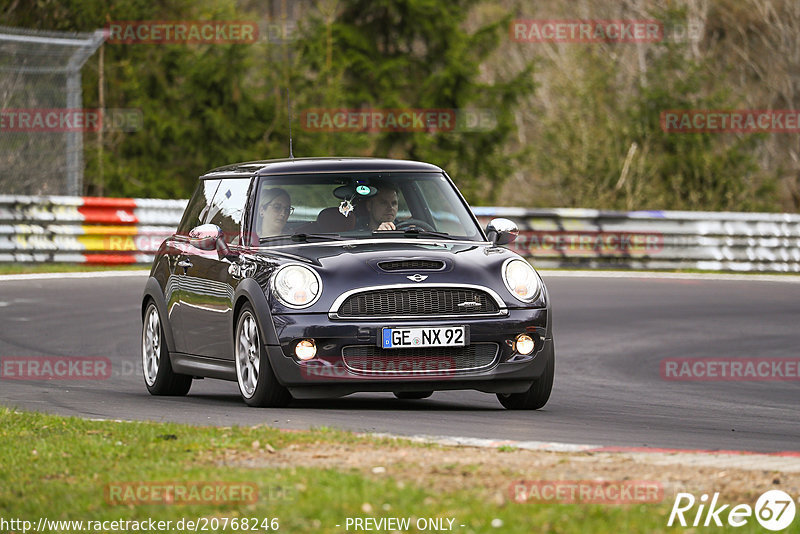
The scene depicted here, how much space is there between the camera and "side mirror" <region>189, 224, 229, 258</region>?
34.5 feet

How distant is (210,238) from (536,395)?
2.44 m

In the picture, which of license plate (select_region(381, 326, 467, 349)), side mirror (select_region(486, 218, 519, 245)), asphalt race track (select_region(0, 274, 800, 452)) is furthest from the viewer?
side mirror (select_region(486, 218, 519, 245))

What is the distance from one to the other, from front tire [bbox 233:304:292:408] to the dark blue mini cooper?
0.4 inches

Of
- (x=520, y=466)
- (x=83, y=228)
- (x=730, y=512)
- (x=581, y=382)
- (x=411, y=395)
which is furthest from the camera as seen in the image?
(x=83, y=228)

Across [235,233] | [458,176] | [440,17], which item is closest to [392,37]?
[440,17]

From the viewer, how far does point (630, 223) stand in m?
25.6

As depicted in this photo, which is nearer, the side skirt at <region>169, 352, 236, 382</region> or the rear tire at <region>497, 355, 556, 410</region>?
the rear tire at <region>497, 355, 556, 410</region>

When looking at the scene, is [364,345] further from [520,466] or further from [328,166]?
[520,466]

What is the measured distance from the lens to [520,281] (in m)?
9.90

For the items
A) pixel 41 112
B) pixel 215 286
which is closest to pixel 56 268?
pixel 41 112

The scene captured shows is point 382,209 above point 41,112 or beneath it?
beneath

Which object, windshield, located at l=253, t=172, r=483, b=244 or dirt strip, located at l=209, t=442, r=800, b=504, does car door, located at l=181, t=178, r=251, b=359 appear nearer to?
windshield, located at l=253, t=172, r=483, b=244

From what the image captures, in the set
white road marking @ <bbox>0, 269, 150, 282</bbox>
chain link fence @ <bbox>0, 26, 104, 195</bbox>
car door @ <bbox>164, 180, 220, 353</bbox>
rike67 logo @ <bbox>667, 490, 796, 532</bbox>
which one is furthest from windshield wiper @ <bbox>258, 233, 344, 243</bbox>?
chain link fence @ <bbox>0, 26, 104, 195</bbox>

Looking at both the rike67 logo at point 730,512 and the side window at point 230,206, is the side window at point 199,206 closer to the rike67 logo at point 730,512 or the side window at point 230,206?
the side window at point 230,206
